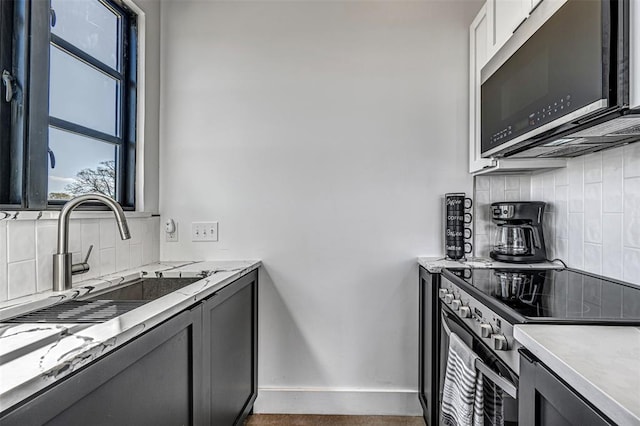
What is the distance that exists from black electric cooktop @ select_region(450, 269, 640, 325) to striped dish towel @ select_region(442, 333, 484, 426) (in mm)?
202

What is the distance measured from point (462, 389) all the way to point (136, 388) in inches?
37.7

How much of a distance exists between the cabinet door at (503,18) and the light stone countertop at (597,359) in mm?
1143

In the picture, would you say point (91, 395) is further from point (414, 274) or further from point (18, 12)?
point (414, 274)

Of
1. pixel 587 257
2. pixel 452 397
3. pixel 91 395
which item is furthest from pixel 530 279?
pixel 91 395

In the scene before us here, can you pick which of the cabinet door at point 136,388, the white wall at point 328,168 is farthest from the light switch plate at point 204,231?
the cabinet door at point 136,388

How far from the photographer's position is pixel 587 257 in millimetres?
1683

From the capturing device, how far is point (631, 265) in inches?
55.5

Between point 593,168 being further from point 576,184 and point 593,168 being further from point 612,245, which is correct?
point 612,245

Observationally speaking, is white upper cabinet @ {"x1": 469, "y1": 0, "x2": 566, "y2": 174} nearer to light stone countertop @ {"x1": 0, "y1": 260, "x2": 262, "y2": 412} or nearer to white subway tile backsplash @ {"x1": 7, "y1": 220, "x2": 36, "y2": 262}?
light stone countertop @ {"x1": 0, "y1": 260, "x2": 262, "y2": 412}

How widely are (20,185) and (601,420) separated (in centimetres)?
172

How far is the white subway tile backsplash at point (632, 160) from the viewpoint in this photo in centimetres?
138

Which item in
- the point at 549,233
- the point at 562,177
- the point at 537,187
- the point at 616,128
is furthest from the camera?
the point at 537,187

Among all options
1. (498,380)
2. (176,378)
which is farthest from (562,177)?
(176,378)

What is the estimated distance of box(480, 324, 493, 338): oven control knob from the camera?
110 centimetres
